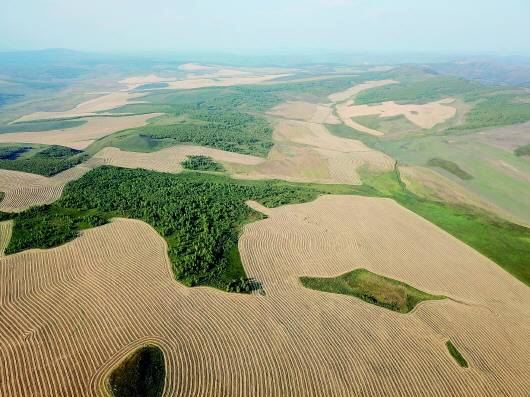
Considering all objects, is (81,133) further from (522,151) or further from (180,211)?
(522,151)

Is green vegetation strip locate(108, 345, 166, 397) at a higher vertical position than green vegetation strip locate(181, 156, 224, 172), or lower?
higher

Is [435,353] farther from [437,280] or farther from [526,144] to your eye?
[526,144]

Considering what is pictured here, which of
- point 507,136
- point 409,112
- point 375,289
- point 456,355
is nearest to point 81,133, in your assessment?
point 375,289

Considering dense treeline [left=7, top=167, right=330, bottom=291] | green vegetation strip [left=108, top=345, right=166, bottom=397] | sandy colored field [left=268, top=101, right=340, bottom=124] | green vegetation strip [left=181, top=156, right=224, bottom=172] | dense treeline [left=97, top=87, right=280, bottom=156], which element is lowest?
sandy colored field [left=268, top=101, right=340, bottom=124]

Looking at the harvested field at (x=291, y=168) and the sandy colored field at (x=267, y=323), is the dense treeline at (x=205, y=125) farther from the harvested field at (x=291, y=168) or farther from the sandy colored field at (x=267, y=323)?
the sandy colored field at (x=267, y=323)

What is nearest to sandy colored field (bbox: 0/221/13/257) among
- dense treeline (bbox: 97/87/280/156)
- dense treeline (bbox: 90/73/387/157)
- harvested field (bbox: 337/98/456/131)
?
dense treeline (bbox: 90/73/387/157)

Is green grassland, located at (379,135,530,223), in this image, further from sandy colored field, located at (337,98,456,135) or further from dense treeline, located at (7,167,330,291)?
dense treeline, located at (7,167,330,291)
